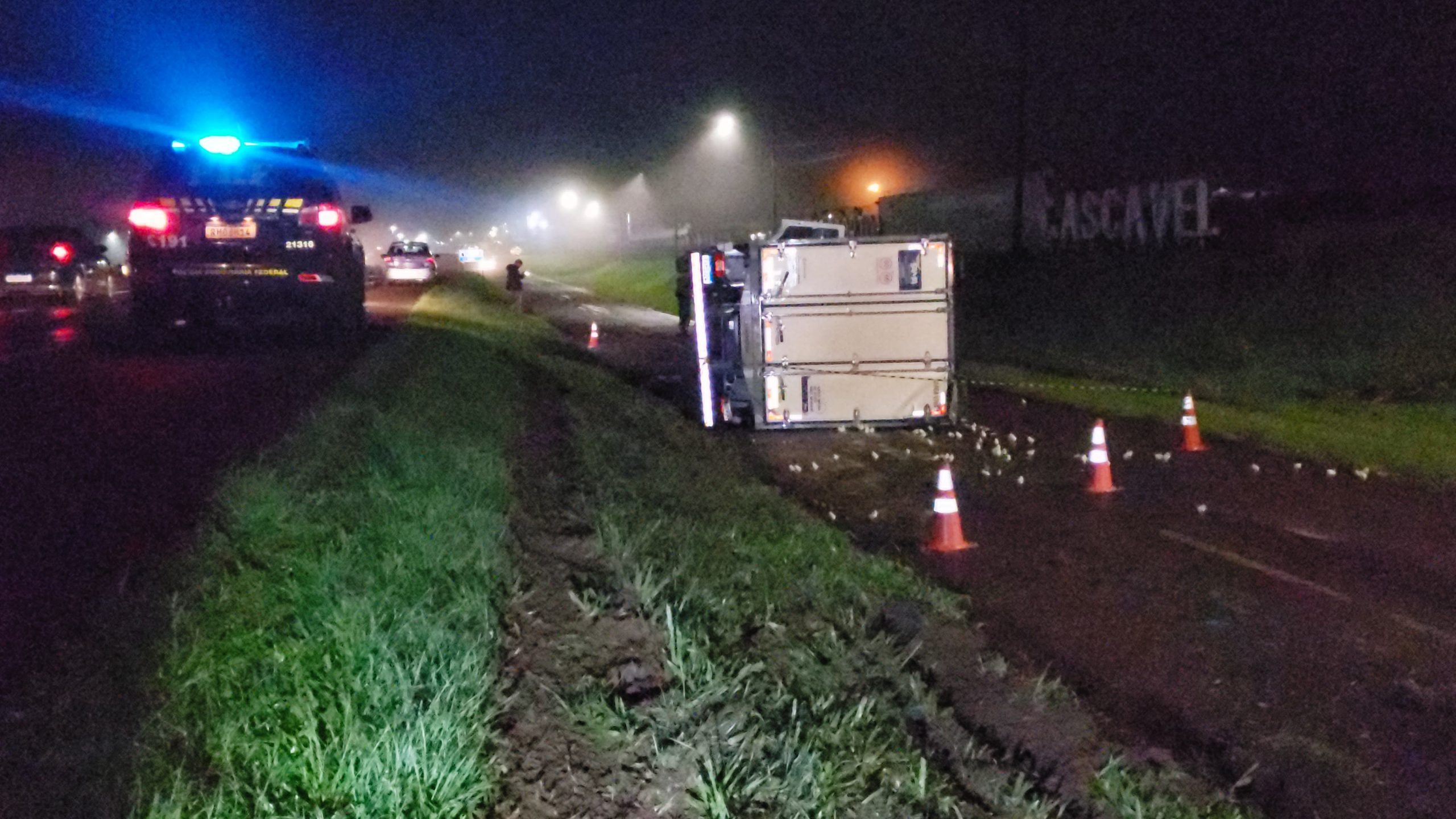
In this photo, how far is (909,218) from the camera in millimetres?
37938

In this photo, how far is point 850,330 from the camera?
44.0 ft

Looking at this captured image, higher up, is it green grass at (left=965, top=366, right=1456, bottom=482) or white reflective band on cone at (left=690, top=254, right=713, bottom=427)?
white reflective band on cone at (left=690, top=254, right=713, bottom=427)

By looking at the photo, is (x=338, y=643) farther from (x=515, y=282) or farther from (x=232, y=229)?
(x=515, y=282)

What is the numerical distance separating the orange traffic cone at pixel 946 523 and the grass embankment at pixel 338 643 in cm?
276

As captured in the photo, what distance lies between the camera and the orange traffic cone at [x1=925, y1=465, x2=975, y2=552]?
8.55 meters

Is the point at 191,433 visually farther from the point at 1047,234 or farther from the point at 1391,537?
the point at 1047,234

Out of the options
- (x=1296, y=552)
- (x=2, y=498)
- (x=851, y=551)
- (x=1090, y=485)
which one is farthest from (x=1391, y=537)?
(x=2, y=498)

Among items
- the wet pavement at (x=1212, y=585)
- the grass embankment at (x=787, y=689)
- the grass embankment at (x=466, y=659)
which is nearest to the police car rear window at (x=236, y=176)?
the wet pavement at (x=1212, y=585)

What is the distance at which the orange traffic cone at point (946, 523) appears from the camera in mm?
8547

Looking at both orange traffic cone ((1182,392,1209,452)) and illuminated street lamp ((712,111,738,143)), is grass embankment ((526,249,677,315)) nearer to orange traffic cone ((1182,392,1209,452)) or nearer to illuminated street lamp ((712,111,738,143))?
illuminated street lamp ((712,111,738,143))

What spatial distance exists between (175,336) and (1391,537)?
17.3 m

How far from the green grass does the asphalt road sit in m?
8.95

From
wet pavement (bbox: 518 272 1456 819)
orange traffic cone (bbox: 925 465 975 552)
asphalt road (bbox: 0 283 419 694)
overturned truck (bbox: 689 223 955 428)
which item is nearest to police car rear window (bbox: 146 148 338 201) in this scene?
asphalt road (bbox: 0 283 419 694)

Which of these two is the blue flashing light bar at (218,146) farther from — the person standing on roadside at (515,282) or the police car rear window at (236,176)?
the person standing on roadside at (515,282)
